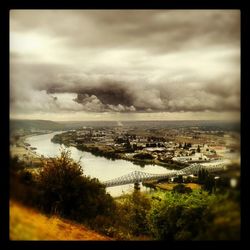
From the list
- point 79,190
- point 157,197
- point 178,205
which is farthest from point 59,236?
point 157,197

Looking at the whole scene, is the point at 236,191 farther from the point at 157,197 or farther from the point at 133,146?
the point at 133,146

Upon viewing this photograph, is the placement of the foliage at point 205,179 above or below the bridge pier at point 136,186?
above

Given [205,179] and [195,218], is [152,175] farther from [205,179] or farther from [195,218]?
[195,218]

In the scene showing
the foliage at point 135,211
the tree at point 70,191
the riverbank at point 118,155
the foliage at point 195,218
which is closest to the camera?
the foliage at point 195,218

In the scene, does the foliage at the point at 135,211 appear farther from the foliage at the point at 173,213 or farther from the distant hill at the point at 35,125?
the distant hill at the point at 35,125

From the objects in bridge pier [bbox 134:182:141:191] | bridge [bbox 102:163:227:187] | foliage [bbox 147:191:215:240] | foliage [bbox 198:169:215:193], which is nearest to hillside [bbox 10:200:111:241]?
foliage [bbox 147:191:215:240]

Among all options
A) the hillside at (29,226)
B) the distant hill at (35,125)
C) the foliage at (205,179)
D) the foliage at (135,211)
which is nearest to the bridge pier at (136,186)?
the foliage at (135,211)

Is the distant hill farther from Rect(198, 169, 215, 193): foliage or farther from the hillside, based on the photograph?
Rect(198, 169, 215, 193): foliage

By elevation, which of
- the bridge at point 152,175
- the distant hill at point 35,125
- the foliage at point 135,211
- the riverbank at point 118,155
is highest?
the distant hill at point 35,125

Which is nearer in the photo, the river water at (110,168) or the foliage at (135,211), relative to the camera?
the foliage at (135,211)
